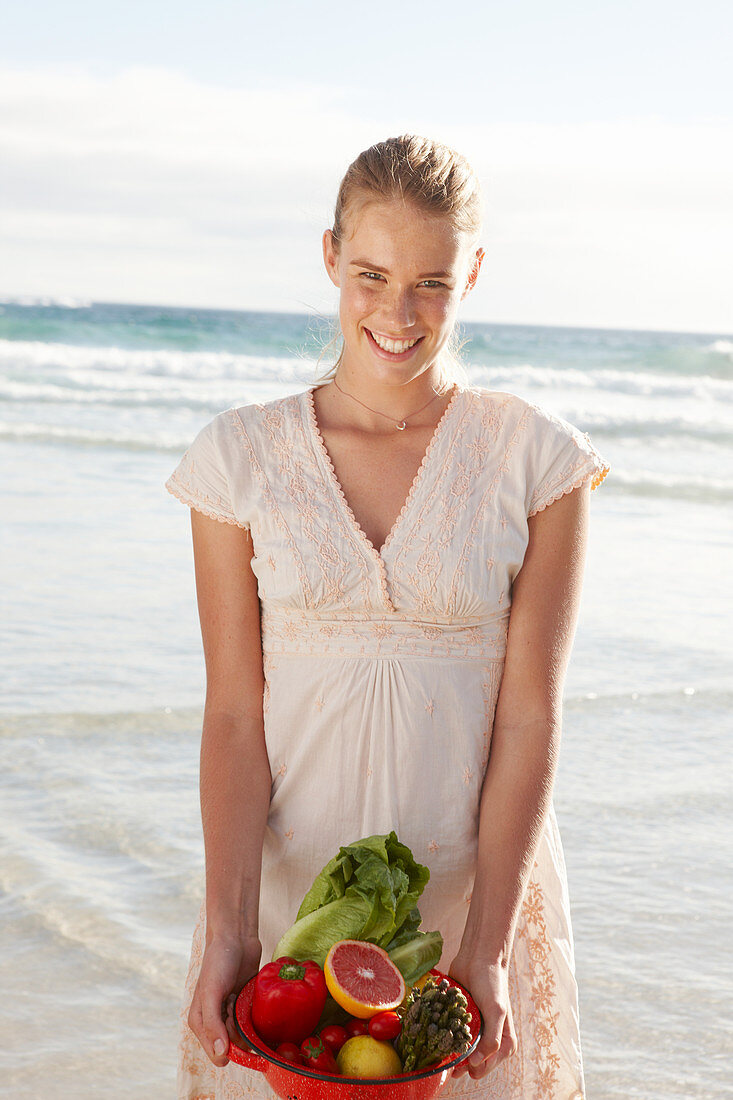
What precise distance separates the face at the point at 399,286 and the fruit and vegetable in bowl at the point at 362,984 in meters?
0.84

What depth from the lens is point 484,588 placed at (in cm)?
209

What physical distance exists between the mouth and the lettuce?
2.70 ft

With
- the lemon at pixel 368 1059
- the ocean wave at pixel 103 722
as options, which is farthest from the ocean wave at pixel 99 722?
the lemon at pixel 368 1059

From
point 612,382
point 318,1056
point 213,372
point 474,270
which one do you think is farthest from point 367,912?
point 612,382

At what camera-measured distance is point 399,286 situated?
2049mm

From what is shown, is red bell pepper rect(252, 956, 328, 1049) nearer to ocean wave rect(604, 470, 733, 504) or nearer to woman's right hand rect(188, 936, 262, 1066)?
woman's right hand rect(188, 936, 262, 1066)

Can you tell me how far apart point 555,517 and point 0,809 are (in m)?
2.97

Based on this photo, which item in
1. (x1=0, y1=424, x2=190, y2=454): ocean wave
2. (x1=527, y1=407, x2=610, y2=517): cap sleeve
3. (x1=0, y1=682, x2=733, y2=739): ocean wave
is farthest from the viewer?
(x1=0, y1=424, x2=190, y2=454): ocean wave

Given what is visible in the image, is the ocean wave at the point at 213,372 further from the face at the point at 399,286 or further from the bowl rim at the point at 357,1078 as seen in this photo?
the bowl rim at the point at 357,1078

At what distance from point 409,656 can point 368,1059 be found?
0.72 metres

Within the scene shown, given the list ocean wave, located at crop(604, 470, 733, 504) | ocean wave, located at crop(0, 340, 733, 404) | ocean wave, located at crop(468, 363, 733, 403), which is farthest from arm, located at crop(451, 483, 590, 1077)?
ocean wave, located at crop(468, 363, 733, 403)

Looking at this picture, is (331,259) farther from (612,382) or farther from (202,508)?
(612,382)

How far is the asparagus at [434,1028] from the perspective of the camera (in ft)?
5.23

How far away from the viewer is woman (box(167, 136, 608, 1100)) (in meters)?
2.08
